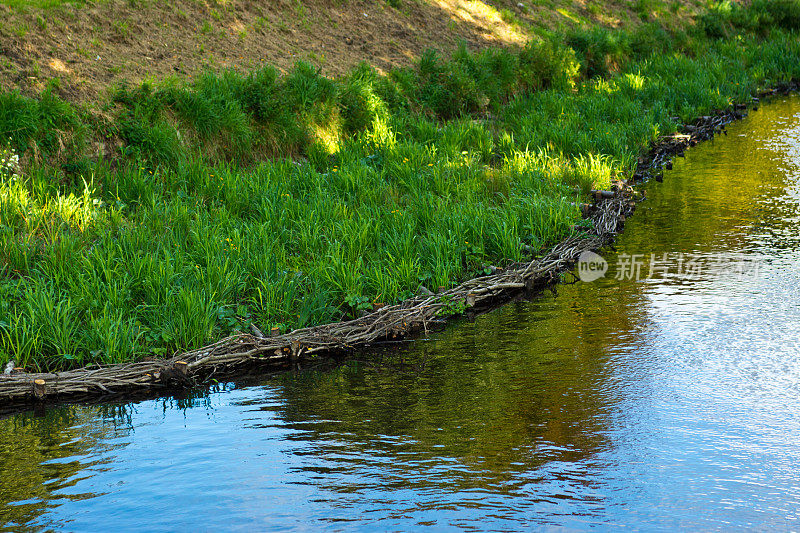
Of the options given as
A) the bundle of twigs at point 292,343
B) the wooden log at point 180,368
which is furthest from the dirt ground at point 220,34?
the wooden log at point 180,368

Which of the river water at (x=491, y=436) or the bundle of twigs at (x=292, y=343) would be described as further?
the bundle of twigs at (x=292, y=343)

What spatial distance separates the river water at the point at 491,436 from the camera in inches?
167

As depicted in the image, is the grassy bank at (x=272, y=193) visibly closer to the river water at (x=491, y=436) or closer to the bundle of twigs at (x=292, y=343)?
the bundle of twigs at (x=292, y=343)

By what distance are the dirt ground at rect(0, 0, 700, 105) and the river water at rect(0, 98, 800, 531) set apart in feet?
19.4

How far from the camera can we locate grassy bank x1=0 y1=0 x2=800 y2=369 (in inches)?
262

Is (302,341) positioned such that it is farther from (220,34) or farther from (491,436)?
(220,34)

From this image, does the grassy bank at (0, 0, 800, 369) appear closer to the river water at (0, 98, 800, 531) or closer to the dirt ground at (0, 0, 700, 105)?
the dirt ground at (0, 0, 700, 105)

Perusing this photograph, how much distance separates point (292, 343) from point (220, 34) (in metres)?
8.20

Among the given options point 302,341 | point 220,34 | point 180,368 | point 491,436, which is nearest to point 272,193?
point 302,341

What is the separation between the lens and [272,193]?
908 cm

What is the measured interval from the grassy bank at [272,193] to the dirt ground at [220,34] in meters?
0.76

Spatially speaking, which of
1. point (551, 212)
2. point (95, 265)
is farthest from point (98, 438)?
point (551, 212)

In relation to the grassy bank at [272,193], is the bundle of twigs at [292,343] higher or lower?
lower

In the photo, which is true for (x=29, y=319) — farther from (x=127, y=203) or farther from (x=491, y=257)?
(x=491, y=257)
